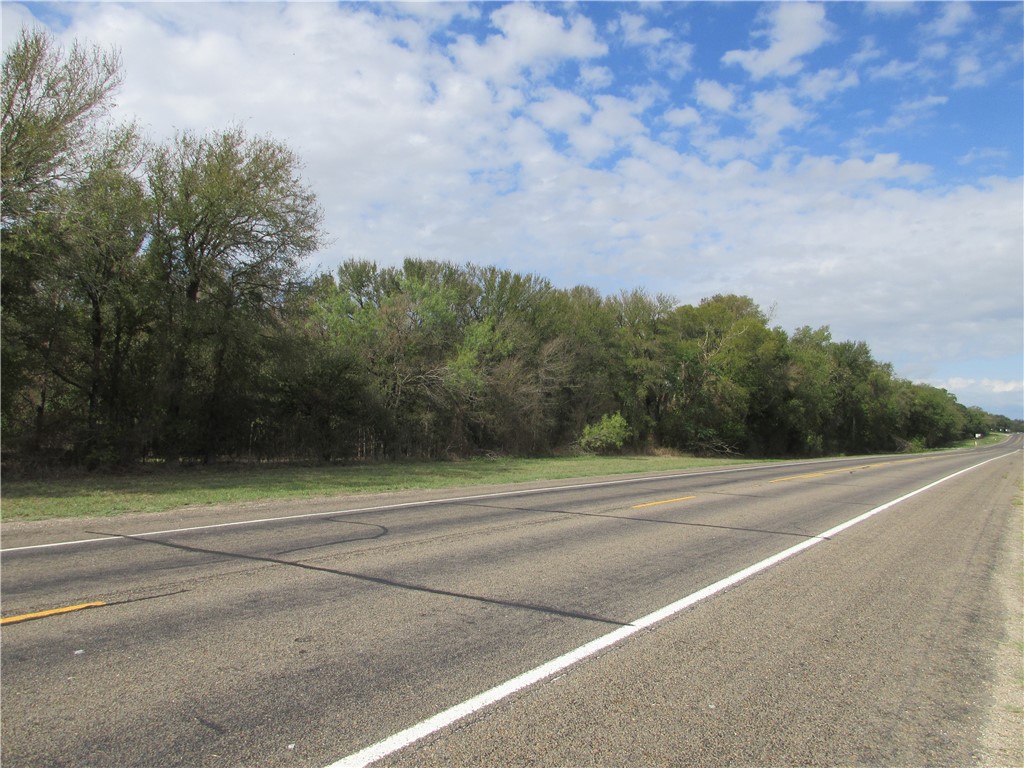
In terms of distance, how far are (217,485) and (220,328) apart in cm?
588

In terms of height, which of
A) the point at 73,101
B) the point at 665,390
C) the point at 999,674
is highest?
the point at 73,101

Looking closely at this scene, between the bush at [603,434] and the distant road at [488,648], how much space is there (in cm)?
2893

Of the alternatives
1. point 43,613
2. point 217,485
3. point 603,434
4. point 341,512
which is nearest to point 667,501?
point 341,512

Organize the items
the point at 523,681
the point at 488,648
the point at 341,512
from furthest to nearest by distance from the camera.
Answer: the point at 341,512, the point at 488,648, the point at 523,681

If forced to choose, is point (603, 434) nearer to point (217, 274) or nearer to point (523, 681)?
point (217, 274)

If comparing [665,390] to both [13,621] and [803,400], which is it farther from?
[13,621]

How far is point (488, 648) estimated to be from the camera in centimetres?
499

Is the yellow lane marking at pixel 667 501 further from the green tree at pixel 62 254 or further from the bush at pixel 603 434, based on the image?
the bush at pixel 603 434

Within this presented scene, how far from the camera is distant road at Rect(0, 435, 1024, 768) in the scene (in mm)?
3633

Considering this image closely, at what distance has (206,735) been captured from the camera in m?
3.60

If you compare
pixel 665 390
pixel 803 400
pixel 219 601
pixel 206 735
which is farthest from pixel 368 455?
pixel 803 400

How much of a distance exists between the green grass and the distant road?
10.3 ft

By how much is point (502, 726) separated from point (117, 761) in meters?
2.02

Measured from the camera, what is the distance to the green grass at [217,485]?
12.7 m
